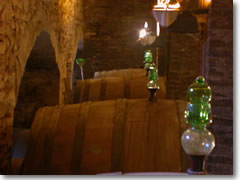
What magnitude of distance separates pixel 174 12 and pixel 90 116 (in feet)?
6.89

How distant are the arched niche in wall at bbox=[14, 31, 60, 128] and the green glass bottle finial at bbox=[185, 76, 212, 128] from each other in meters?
3.03

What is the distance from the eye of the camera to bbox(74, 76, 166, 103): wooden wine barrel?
4.05 m

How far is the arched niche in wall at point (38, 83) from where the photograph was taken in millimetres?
4328

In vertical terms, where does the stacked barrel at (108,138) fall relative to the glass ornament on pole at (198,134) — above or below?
below

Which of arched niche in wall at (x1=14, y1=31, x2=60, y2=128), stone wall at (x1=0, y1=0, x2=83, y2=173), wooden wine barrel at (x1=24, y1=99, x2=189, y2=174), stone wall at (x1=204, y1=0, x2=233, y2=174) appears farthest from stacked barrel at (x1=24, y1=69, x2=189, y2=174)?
arched niche in wall at (x1=14, y1=31, x2=60, y2=128)

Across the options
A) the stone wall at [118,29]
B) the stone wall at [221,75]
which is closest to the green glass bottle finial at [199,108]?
the stone wall at [221,75]

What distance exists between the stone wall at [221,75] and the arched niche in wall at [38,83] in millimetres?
1763

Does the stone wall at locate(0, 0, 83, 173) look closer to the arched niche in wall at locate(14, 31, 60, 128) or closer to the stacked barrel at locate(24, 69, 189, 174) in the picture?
A: the arched niche in wall at locate(14, 31, 60, 128)

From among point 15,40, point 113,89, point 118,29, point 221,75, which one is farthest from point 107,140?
point 118,29

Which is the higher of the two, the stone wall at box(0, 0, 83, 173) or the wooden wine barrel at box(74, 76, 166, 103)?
the stone wall at box(0, 0, 83, 173)

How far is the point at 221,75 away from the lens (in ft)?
11.4

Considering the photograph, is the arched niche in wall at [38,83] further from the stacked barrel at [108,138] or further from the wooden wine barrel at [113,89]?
the stacked barrel at [108,138]

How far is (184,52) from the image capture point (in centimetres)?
616

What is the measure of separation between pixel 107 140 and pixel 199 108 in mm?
1154
